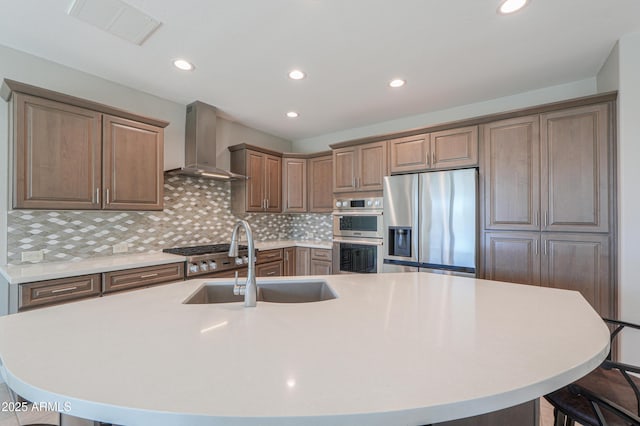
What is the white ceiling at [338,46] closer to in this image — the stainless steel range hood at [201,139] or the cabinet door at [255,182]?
the stainless steel range hood at [201,139]

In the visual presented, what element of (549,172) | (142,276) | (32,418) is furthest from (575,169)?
(32,418)

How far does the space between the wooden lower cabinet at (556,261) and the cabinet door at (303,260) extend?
2.17 meters

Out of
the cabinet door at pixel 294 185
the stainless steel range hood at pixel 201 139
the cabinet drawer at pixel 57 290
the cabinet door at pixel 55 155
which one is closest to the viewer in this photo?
the cabinet drawer at pixel 57 290

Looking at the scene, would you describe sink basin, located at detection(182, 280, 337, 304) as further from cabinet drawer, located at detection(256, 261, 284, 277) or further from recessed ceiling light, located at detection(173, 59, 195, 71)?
recessed ceiling light, located at detection(173, 59, 195, 71)

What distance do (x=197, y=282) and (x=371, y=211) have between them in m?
2.24

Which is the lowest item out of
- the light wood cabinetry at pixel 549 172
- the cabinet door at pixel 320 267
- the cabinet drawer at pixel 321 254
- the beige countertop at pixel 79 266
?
the cabinet door at pixel 320 267

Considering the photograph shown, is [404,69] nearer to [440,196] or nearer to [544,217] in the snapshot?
[440,196]

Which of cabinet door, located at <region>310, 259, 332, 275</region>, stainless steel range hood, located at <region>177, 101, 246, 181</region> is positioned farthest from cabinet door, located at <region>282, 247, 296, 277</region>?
stainless steel range hood, located at <region>177, 101, 246, 181</region>

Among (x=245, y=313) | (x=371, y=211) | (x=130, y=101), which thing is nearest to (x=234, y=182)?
(x=130, y=101)

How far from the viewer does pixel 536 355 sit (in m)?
0.78

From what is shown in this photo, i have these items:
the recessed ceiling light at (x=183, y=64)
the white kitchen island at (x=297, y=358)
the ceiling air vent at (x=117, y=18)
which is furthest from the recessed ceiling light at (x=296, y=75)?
the white kitchen island at (x=297, y=358)

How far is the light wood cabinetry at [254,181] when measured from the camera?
369cm

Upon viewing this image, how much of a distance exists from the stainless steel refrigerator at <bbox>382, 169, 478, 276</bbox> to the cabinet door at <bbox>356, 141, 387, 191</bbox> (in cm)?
18

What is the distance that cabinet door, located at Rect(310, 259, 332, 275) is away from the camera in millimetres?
3750
